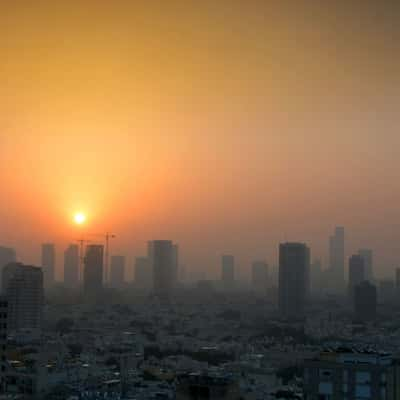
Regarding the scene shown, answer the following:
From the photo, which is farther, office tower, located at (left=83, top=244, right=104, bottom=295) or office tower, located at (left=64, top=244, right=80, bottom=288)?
office tower, located at (left=64, top=244, right=80, bottom=288)

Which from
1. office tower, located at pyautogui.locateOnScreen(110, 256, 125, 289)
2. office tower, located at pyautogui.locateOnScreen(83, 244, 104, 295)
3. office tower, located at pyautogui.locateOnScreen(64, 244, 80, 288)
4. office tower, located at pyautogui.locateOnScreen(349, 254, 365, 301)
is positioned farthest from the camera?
office tower, located at pyautogui.locateOnScreen(110, 256, 125, 289)

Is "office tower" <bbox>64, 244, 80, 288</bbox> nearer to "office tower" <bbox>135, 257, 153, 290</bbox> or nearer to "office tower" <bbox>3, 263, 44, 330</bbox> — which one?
"office tower" <bbox>135, 257, 153, 290</bbox>

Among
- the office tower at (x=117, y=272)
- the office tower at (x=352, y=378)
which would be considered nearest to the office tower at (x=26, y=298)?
the office tower at (x=352, y=378)

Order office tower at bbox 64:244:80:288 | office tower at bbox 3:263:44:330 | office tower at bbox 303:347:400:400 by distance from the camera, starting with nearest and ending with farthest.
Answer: office tower at bbox 303:347:400:400 → office tower at bbox 3:263:44:330 → office tower at bbox 64:244:80:288

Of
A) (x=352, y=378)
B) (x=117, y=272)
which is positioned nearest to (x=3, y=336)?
(x=352, y=378)

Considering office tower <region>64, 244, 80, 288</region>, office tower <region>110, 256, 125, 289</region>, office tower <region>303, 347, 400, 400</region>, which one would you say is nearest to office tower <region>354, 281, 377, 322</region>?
office tower <region>64, 244, 80, 288</region>

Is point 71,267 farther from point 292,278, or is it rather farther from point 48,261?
point 292,278
